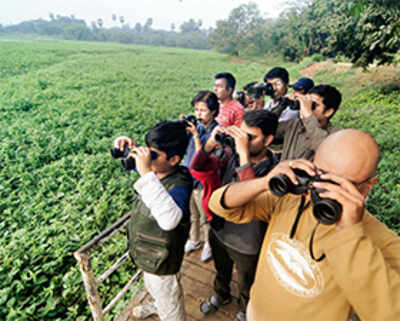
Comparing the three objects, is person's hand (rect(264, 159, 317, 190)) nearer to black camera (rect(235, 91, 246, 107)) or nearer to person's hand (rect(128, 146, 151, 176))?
person's hand (rect(128, 146, 151, 176))

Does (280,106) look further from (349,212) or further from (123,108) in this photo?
(123,108)

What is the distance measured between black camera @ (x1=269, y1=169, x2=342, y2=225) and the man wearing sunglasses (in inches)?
21.6

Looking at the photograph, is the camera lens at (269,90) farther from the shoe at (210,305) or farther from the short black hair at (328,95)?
the shoe at (210,305)

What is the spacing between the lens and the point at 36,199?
4.91m

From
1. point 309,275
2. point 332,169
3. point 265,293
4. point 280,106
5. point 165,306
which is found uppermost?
point 332,169

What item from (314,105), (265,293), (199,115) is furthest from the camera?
(199,115)

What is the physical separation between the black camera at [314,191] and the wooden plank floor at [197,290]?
183cm

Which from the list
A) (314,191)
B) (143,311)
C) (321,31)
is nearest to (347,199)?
(314,191)

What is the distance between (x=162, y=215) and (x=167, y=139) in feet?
1.79

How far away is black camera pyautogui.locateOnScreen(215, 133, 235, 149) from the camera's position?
1.86 meters

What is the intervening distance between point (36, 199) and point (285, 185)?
5316 mm

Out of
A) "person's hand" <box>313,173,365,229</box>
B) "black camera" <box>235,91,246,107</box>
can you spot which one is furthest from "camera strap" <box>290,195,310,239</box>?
"black camera" <box>235,91,246,107</box>

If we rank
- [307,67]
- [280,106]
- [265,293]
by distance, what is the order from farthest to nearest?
1. [307,67]
2. [280,106]
3. [265,293]

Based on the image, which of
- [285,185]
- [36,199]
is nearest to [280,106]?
[285,185]
